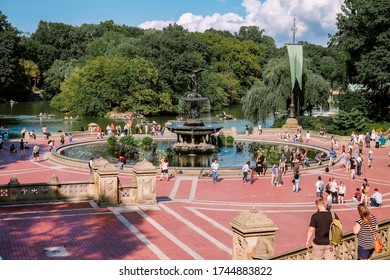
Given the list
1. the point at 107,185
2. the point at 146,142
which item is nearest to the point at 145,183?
the point at 107,185

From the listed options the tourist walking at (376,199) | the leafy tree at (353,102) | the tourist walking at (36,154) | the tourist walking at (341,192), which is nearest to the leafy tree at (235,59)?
the leafy tree at (353,102)

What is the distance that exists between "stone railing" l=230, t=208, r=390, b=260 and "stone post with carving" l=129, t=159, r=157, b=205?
30.1 ft

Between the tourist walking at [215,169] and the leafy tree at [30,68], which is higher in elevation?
the leafy tree at [30,68]

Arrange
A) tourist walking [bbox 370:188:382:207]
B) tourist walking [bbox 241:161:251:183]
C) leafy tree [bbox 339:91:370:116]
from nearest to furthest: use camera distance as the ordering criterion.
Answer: tourist walking [bbox 370:188:382:207] → tourist walking [bbox 241:161:251:183] → leafy tree [bbox 339:91:370:116]

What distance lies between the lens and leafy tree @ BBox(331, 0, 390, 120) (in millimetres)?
53812

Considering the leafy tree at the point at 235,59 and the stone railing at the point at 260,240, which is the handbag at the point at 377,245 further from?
the leafy tree at the point at 235,59

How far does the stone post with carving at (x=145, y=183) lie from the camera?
67.0 ft

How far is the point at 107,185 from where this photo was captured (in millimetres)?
20125

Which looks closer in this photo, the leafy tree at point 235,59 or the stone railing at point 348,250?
the stone railing at point 348,250

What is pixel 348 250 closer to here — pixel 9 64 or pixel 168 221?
pixel 168 221

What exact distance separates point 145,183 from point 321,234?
38.0 ft

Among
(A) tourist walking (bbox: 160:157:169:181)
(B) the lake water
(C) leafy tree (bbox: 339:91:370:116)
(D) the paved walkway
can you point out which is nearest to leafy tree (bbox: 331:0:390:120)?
(C) leafy tree (bbox: 339:91:370:116)

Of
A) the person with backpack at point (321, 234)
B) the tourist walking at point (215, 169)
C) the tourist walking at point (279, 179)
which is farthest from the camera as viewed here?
the tourist walking at point (215, 169)

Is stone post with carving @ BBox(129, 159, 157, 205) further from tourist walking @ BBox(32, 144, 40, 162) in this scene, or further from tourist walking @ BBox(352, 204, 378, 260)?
tourist walking @ BBox(32, 144, 40, 162)
